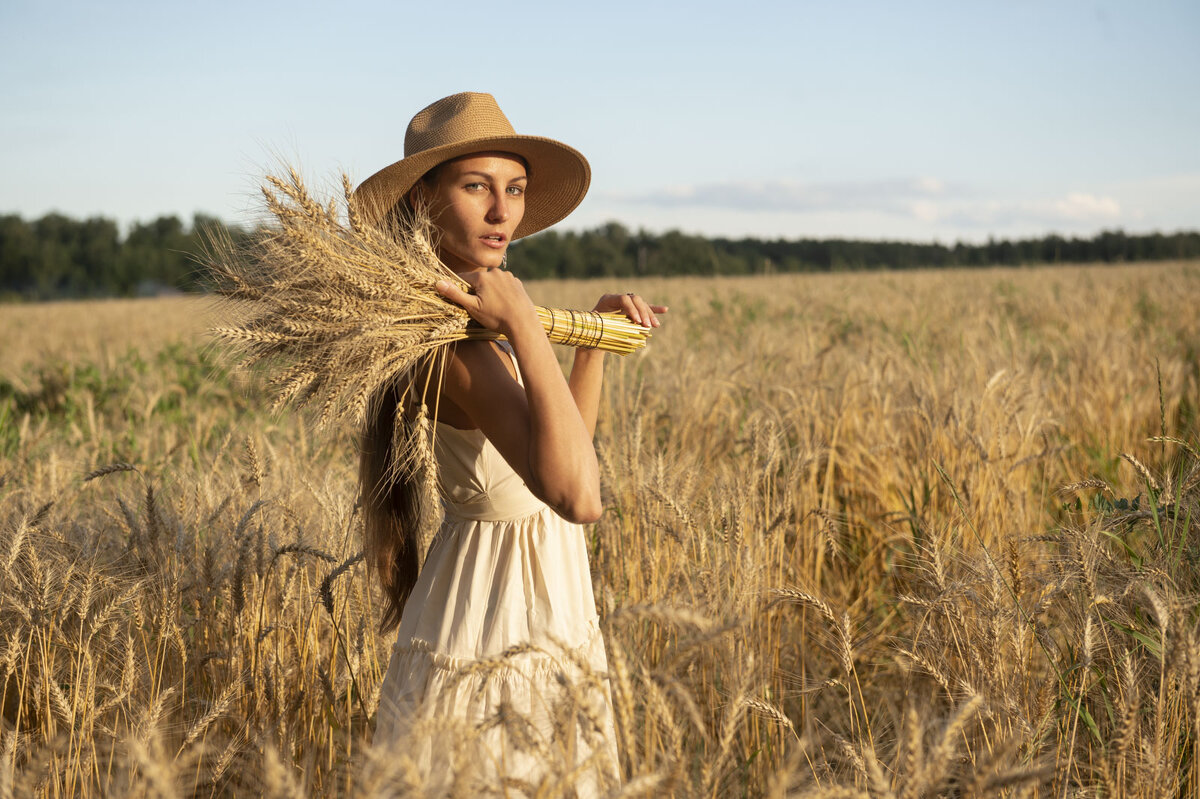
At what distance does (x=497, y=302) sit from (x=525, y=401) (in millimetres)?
170

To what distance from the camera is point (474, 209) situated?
1.74m

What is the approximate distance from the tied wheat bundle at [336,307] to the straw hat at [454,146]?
0.17m

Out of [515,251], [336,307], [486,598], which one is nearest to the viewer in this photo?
[336,307]

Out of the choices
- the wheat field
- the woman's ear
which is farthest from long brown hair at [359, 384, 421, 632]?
the woman's ear

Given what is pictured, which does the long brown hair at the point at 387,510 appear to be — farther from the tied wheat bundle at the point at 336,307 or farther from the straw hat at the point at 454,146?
the straw hat at the point at 454,146

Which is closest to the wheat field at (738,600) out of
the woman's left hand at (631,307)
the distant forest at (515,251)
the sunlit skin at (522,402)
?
the sunlit skin at (522,402)

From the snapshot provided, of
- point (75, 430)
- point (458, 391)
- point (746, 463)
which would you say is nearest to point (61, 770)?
point (458, 391)

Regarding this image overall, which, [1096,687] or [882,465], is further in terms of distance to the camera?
[882,465]

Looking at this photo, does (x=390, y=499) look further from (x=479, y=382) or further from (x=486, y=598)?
(x=479, y=382)

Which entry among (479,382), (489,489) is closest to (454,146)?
(479,382)

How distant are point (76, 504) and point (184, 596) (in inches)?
41.7

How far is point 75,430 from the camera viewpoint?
4.00 m

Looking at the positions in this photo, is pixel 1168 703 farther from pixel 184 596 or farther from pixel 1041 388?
pixel 1041 388

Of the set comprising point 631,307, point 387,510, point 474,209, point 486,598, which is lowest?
point 486,598
